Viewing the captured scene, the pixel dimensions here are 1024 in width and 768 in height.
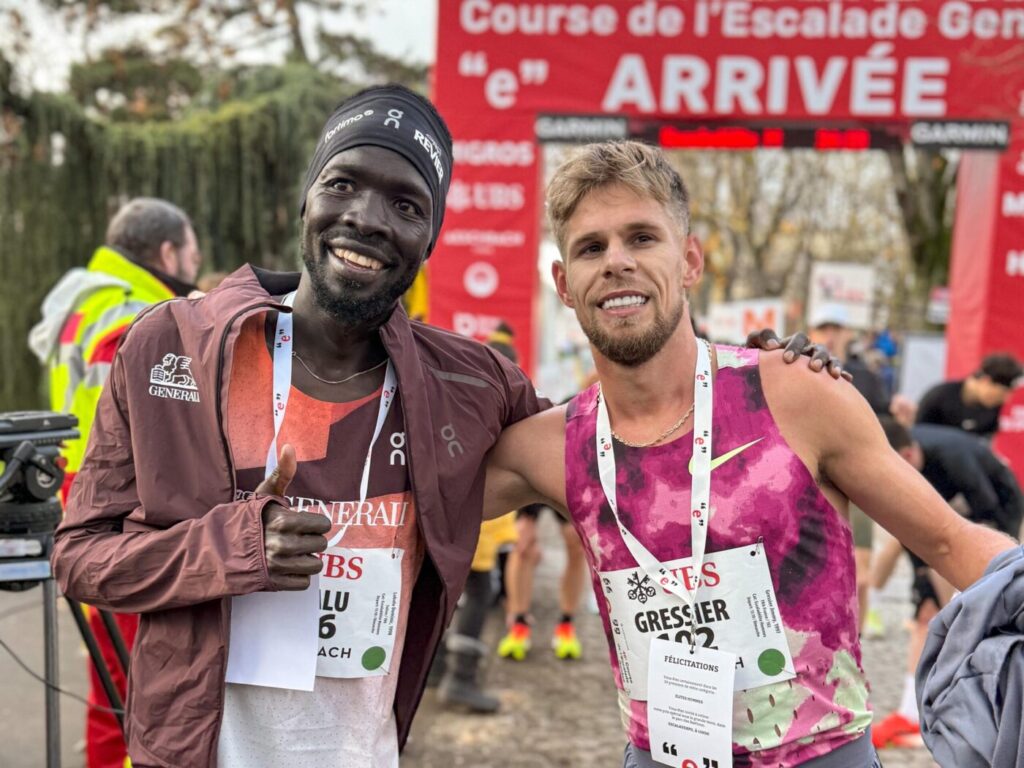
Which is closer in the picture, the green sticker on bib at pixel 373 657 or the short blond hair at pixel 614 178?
the green sticker on bib at pixel 373 657

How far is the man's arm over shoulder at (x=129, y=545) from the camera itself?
170cm

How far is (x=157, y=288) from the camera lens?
170 inches

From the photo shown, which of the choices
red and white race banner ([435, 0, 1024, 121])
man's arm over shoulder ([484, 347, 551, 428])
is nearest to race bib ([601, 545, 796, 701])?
man's arm over shoulder ([484, 347, 551, 428])

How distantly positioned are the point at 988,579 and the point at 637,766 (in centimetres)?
86

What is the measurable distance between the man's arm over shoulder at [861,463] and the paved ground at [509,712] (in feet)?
9.15

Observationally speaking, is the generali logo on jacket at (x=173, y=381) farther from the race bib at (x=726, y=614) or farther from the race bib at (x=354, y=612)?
the race bib at (x=726, y=614)

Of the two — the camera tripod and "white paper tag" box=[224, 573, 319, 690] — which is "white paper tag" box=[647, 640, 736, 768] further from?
the camera tripod

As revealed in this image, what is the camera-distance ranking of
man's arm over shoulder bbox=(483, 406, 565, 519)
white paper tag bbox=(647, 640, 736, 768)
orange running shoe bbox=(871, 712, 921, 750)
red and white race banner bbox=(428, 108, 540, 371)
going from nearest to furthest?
1. white paper tag bbox=(647, 640, 736, 768)
2. man's arm over shoulder bbox=(483, 406, 565, 519)
3. orange running shoe bbox=(871, 712, 921, 750)
4. red and white race banner bbox=(428, 108, 540, 371)

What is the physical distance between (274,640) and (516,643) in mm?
4040

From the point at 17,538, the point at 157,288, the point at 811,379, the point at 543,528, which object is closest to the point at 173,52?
the point at 543,528

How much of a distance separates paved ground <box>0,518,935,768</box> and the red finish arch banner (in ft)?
10.9

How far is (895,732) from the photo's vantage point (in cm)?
466

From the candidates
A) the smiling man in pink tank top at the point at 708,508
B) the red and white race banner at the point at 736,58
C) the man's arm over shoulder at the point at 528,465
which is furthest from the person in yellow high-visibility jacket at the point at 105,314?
the red and white race banner at the point at 736,58

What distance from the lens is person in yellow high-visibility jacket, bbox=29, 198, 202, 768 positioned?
3666 millimetres
